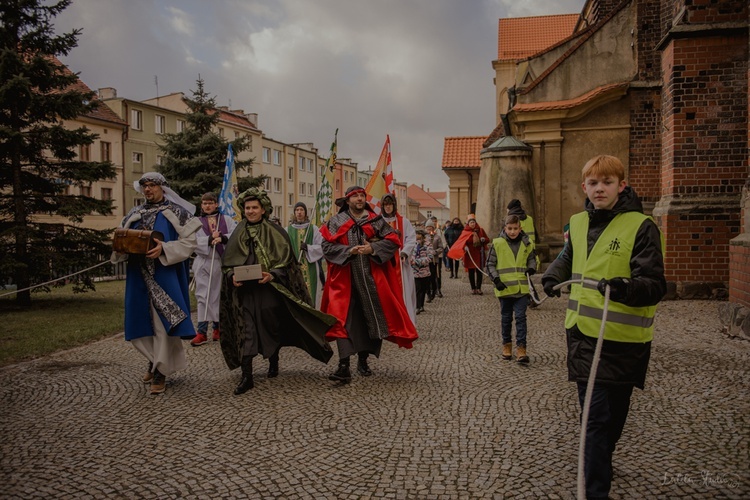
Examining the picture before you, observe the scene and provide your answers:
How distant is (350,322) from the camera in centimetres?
666

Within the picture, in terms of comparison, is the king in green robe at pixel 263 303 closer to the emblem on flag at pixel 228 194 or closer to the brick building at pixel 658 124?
the emblem on flag at pixel 228 194

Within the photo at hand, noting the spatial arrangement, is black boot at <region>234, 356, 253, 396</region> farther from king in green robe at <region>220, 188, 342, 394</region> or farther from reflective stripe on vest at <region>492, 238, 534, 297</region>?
reflective stripe on vest at <region>492, 238, 534, 297</region>

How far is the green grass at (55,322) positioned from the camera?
894 centimetres

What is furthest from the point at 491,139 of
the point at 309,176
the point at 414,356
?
the point at 309,176

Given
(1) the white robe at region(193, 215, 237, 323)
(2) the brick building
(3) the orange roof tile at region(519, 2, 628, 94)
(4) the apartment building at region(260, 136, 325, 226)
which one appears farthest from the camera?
(4) the apartment building at region(260, 136, 325, 226)

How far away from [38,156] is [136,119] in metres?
36.8

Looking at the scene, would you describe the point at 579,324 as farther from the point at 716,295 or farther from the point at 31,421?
the point at 716,295

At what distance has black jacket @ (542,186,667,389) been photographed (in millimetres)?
3234

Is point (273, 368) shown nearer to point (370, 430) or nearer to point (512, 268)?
point (370, 430)

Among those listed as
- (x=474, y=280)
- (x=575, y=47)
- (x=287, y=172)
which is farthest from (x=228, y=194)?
(x=287, y=172)

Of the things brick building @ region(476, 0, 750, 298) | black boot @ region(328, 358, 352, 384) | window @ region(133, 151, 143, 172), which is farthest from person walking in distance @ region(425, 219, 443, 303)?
window @ region(133, 151, 143, 172)

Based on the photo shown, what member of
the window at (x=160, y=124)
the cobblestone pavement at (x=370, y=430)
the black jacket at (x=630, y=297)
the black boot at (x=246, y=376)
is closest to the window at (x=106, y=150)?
the window at (x=160, y=124)

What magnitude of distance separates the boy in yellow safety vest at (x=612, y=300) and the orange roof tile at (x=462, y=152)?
28.5 meters

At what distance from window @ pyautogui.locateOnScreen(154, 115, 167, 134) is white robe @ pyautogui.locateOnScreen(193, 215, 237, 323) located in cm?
4460
